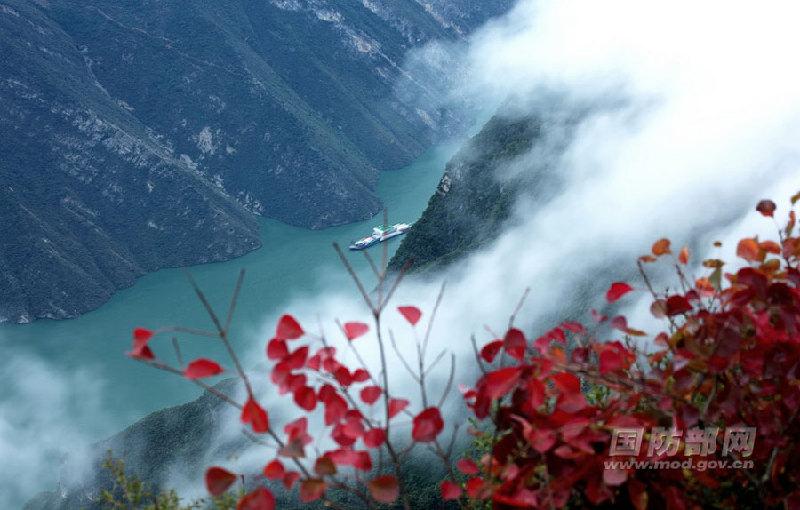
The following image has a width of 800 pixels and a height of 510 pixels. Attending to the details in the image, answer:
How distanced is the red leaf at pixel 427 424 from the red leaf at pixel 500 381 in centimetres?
14

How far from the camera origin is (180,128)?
7869cm

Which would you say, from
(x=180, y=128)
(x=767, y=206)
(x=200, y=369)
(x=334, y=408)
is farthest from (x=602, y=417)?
(x=180, y=128)

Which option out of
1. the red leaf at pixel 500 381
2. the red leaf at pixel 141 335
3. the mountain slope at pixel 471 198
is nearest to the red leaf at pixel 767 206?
the red leaf at pixel 500 381

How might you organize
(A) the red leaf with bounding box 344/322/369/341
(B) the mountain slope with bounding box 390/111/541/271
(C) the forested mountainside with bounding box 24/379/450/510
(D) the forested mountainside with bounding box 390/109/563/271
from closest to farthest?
(A) the red leaf with bounding box 344/322/369/341, (C) the forested mountainside with bounding box 24/379/450/510, (D) the forested mountainside with bounding box 390/109/563/271, (B) the mountain slope with bounding box 390/111/541/271

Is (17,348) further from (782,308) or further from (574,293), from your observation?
(782,308)

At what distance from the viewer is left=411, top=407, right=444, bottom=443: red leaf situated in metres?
1.84

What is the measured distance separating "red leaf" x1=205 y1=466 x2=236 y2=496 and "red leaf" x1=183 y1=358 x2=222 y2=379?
0.73 feet

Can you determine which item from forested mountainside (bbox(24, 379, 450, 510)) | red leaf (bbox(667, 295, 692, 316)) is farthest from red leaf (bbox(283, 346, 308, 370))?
forested mountainside (bbox(24, 379, 450, 510))

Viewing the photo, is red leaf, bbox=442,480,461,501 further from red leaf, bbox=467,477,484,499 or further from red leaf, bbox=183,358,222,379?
red leaf, bbox=183,358,222,379

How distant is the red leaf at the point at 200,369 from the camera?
1.79 metres

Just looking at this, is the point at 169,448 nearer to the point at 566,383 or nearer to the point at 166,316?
the point at 566,383

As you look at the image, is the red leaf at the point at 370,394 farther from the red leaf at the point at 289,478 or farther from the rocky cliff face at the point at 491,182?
the rocky cliff face at the point at 491,182

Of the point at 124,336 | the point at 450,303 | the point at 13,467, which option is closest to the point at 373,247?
the point at 124,336

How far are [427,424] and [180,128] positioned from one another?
81.5 m
